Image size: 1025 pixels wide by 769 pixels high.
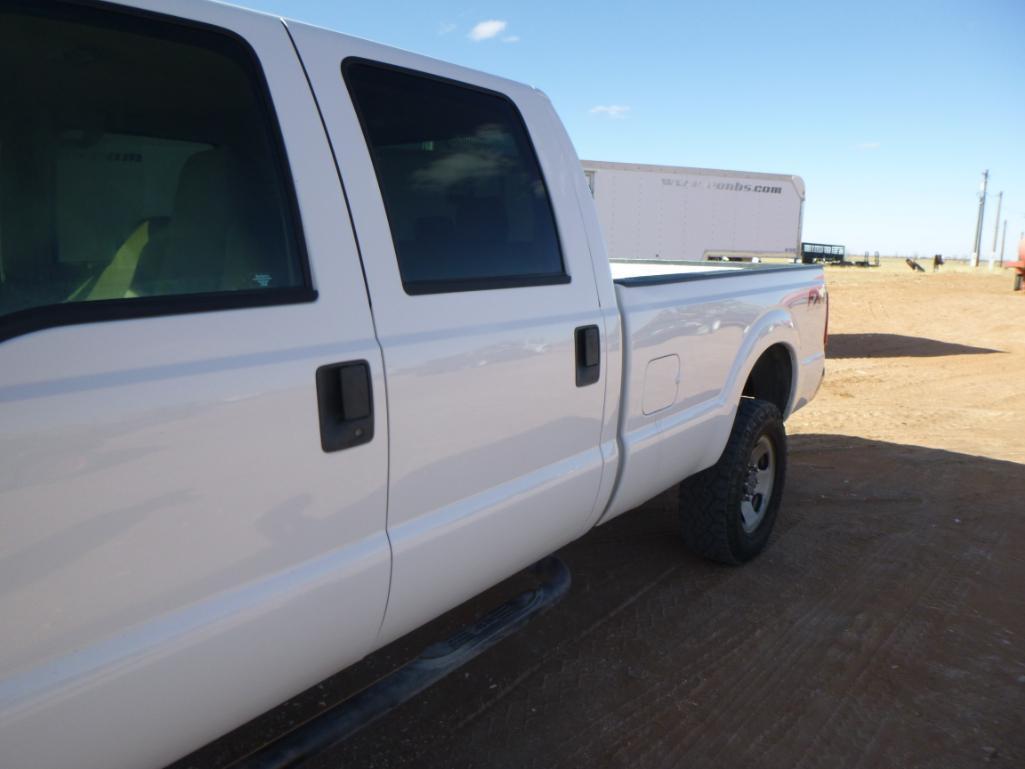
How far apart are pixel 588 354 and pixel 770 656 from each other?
5.38ft

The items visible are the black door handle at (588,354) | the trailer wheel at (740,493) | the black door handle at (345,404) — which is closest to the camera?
the black door handle at (345,404)

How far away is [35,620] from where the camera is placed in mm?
1301

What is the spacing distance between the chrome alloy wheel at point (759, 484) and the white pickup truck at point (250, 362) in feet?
5.93

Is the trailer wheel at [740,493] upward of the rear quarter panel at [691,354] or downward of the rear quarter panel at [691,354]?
downward

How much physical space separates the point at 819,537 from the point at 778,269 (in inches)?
64.4

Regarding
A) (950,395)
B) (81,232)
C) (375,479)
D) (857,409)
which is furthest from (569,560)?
(950,395)

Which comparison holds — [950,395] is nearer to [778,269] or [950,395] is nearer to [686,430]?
[778,269]

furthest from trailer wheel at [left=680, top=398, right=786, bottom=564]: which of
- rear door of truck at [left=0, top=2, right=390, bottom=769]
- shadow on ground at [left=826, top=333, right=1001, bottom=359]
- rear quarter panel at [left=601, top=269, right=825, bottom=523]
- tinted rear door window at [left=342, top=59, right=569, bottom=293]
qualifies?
shadow on ground at [left=826, top=333, right=1001, bottom=359]

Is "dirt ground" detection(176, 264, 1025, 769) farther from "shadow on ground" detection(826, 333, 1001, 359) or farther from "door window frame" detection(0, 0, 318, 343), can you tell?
"shadow on ground" detection(826, 333, 1001, 359)

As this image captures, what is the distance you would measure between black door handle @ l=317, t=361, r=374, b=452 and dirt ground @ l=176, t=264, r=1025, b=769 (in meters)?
1.36

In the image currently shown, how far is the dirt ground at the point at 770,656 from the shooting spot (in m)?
2.69

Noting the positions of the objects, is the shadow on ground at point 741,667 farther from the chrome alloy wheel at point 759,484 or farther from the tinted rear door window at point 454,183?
the tinted rear door window at point 454,183

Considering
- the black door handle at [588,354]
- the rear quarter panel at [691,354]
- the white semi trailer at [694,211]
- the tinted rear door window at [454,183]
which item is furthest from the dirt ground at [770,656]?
the white semi trailer at [694,211]

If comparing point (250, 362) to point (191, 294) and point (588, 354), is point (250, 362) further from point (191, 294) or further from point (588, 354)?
point (588, 354)
